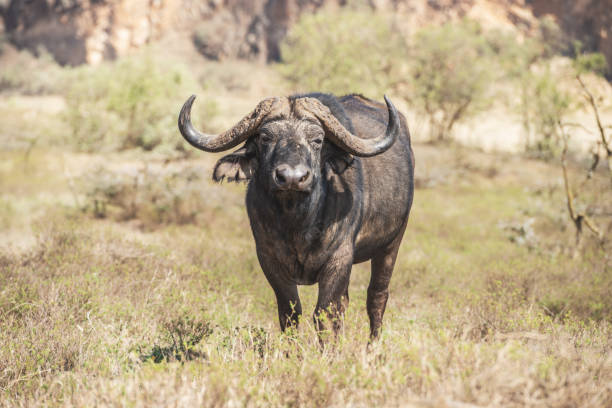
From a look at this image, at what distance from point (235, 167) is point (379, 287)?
1.91 m

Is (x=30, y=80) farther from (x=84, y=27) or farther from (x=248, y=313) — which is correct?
(x=248, y=313)

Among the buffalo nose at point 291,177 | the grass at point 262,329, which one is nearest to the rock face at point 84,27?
the grass at point 262,329

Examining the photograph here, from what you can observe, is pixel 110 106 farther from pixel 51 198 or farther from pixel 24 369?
pixel 24 369

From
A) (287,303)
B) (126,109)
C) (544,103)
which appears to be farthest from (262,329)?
(544,103)

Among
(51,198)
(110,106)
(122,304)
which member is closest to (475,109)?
(110,106)

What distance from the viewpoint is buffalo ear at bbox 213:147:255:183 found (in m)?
3.80

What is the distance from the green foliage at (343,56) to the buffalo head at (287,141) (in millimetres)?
20802

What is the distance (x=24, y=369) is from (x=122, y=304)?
1.32 m

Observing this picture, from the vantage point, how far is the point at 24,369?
12.5 ft

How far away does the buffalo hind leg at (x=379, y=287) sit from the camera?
15.7 feet

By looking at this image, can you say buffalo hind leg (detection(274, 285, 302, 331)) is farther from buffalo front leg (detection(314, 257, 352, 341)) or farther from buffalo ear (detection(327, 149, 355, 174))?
buffalo ear (detection(327, 149, 355, 174))

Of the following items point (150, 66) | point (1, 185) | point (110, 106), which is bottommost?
point (1, 185)

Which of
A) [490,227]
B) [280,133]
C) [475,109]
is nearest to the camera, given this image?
[280,133]

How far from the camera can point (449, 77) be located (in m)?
28.3
